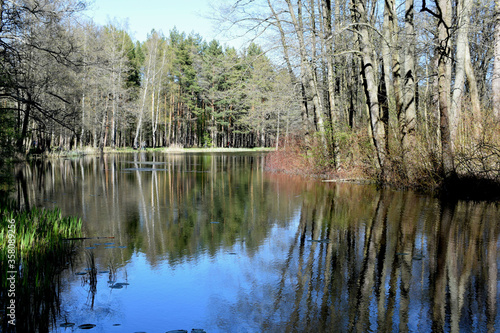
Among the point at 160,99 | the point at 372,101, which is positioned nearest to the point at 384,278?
the point at 372,101

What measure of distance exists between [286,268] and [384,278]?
4.37 feet

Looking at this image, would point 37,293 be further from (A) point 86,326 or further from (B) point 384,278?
(B) point 384,278

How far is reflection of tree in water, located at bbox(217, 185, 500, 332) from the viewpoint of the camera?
418cm

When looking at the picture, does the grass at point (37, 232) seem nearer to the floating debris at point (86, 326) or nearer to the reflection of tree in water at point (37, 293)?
the reflection of tree in water at point (37, 293)

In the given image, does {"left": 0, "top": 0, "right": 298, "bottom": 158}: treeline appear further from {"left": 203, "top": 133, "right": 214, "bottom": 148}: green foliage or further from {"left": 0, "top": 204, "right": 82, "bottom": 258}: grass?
{"left": 0, "top": 204, "right": 82, "bottom": 258}: grass

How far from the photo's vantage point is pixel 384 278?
5445 mm

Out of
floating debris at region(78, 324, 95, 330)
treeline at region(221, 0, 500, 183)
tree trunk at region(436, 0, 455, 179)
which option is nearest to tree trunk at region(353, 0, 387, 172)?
treeline at region(221, 0, 500, 183)

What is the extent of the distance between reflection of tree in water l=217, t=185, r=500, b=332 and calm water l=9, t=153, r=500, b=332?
0.07 ft

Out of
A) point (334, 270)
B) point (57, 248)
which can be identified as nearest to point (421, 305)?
point (334, 270)

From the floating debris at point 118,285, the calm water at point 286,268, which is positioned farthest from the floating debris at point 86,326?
the floating debris at point 118,285

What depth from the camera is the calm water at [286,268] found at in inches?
168

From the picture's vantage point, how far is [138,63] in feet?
233

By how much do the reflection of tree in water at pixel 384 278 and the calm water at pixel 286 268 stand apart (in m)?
0.02

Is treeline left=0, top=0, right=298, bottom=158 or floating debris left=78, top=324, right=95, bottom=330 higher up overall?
treeline left=0, top=0, right=298, bottom=158
